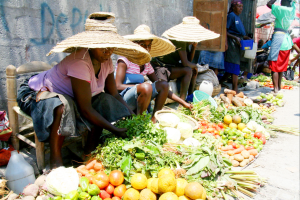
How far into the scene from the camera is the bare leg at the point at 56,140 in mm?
2164

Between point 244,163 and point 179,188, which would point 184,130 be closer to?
point 244,163

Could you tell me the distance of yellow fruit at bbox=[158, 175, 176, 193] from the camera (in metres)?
1.95

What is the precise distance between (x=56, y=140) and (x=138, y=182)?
832 mm

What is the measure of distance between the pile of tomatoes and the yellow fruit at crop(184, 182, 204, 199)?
5.03 ft

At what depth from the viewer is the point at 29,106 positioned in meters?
2.34

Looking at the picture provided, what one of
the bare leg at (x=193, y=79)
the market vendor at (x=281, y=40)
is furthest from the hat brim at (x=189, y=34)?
the market vendor at (x=281, y=40)

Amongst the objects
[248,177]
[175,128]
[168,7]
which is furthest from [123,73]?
[168,7]

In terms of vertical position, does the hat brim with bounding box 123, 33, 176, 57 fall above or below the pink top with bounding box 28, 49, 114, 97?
above

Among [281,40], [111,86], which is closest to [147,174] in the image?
[111,86]


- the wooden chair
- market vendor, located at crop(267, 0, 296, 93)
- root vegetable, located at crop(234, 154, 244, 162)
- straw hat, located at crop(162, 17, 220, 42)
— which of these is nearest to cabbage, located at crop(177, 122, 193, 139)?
root vegetable, located at crop(234, 154, 244, 162)

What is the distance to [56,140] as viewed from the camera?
7.37 ft

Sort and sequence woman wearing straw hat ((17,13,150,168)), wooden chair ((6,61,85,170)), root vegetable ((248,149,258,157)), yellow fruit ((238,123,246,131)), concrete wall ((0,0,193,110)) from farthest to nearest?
yellow fruit ((238,123,246,131)), root vegetable ((248,149,258,157)), concrete wall ((0,0,193,110)), wooden chair ((6,61,85,170)), woman wearing straw hat ((17,13,150,168))

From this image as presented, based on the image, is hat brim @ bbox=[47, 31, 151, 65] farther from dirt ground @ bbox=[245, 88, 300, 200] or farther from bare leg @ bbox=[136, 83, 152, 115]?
dirt ground @ bbox=[245, 88, 300, 200]

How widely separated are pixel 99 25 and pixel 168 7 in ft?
11.5
